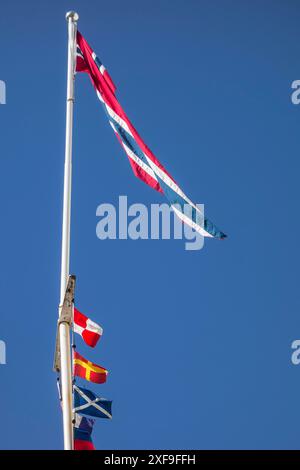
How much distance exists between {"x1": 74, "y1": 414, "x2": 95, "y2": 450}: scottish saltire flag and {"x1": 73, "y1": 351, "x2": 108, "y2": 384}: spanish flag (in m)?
0.83

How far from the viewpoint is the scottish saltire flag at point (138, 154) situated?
19094mm

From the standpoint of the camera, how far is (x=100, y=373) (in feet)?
62.5

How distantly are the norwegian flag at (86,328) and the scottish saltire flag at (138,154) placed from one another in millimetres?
2618

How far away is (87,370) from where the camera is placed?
18891mm

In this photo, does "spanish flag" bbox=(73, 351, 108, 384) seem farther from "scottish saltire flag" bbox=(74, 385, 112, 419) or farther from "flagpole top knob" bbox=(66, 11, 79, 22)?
"flagpole top knob" bbox=(66, 11, 79, 22)

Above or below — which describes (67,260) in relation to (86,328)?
above

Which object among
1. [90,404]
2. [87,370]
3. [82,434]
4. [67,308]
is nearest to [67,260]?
[67,308]

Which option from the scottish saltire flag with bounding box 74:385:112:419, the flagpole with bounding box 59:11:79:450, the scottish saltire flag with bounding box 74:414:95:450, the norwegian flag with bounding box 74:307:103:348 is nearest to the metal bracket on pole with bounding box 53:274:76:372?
the flagpole with bounding box 59:11:79:450

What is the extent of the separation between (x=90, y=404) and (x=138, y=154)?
5257 mm

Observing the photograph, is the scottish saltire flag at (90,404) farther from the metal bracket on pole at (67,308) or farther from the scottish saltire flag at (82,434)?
the metal bracket on pole at (67,308)

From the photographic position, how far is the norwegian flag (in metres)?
18.7

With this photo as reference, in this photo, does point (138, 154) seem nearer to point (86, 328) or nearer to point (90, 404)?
point (86, 328)
